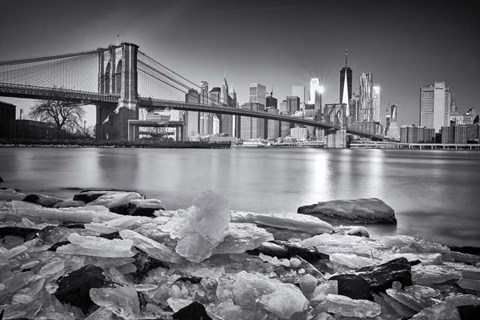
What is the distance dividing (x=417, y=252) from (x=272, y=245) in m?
0.90

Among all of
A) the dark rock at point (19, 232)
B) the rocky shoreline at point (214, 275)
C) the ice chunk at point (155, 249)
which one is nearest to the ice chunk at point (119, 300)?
the rocky shoreline at point (214, 275)

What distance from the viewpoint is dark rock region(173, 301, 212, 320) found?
1.03 m

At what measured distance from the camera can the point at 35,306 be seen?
1.09m

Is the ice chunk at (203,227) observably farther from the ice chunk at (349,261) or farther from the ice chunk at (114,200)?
the ice chunk at (114,200)

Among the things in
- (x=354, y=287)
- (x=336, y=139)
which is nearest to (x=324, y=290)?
(x=354, y=287)

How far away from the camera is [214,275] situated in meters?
1.32

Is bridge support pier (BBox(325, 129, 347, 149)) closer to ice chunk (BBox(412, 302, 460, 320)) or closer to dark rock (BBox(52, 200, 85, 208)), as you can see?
dark rock (BBox(52, 200, 85, 208))

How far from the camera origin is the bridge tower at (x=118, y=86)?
31.7m

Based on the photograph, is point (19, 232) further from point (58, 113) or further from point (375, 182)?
point (58, 113)

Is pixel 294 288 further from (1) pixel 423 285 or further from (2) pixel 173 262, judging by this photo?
(1) pixel 423 285

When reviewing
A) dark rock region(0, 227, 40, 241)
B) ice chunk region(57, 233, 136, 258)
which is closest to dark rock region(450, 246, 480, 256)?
ice chunk region(57, 233, 136, 258)

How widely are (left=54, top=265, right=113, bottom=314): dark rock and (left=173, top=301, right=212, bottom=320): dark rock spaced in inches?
11.2

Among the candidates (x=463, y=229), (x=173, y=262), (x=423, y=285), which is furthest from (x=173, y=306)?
(x=463, y=229)

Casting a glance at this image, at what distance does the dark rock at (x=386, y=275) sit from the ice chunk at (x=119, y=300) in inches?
33.8
